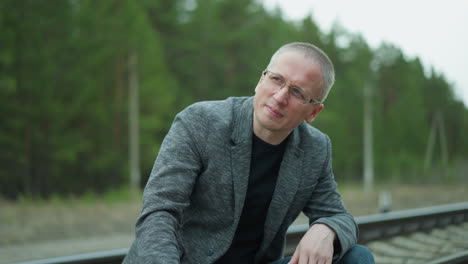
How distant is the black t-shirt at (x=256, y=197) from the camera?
237 cm

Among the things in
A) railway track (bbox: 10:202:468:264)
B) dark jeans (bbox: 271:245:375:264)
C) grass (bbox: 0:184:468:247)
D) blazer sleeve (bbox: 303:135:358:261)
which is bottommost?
grass (bbox: 0:184:468:247)

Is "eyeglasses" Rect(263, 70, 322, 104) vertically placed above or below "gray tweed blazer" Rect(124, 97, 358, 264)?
above

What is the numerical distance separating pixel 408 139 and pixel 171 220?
6165cm

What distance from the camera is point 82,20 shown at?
2694 centimetres

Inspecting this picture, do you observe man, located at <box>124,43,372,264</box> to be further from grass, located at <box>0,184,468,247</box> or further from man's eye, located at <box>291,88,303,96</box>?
grass, located at <box>0,184,468,247</box>

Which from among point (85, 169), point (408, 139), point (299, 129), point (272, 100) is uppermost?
point (272, 100)

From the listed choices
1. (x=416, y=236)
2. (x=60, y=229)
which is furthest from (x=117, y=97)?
(x=416, y=236)

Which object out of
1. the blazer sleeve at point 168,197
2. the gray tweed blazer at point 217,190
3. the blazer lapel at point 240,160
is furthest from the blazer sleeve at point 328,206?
the blazer sleeve at point 168,197

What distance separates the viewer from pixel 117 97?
31.6 meters

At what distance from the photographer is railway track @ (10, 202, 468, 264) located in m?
5.04

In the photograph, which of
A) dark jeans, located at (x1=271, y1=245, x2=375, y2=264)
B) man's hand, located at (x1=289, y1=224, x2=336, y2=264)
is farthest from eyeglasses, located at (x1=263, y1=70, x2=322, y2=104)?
dark jeans, located at (x1=271, y1=245, x2=375, y2=264)

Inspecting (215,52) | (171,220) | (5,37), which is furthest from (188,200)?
(215,52)

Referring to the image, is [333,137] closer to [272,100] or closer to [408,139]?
[408,139]

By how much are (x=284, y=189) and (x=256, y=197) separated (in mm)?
128
